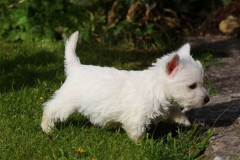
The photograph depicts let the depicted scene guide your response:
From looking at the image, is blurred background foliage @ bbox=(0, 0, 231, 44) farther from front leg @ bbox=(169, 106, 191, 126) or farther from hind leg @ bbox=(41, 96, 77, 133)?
front leg @ bbox=(169, 106, 191, 126)

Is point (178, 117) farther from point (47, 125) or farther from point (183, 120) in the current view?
point (47, 125)

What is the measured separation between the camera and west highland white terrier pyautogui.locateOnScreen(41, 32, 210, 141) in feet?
11.9

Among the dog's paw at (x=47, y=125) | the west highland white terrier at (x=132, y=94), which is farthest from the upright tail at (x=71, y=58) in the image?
the dog's paw at (x=47, y=125)

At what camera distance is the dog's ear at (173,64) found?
3525mm

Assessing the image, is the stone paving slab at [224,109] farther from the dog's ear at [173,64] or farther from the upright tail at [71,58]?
the upright tail at [71,58]

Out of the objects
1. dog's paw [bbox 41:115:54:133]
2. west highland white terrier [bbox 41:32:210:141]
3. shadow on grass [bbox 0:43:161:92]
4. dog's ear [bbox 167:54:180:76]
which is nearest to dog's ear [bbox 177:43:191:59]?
west highland white terrier [bbox 41:32:210:141]

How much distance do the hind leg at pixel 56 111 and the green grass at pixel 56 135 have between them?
80mm

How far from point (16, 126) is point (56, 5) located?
264cm

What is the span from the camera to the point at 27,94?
472 centimetres

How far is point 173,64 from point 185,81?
158 mm

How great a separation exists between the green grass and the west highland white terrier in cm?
12

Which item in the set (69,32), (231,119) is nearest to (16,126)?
(231,119)

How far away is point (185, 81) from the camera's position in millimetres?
3596

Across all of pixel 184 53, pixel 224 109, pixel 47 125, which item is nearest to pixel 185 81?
pixel 184 53
